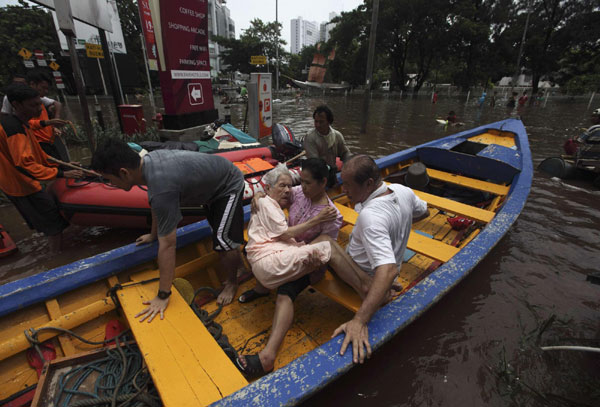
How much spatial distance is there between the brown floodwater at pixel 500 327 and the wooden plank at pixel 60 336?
1.69 m

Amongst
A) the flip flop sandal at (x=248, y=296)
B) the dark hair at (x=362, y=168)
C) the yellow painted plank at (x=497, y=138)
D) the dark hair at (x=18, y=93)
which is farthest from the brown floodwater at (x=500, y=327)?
the dark hair at (x=18, y=93)

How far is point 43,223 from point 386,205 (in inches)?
159

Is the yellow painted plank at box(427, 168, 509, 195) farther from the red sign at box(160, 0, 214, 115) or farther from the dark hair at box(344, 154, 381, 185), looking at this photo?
the red sign at box(160, 0, 214, 115)

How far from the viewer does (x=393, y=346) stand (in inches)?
94.6

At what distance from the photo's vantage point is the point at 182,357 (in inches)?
64.0

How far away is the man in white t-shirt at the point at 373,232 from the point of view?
1.54 m

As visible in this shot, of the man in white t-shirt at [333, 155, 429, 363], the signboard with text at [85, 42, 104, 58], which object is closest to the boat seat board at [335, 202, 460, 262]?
the man in white t-shirt at [333, 155, 429, 363]

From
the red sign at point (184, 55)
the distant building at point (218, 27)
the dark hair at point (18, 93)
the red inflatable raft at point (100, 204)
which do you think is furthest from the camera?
Answer: the distant building at point (218, 27)

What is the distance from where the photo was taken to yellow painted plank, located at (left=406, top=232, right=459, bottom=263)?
2.65 metres

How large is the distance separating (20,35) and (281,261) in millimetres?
31819

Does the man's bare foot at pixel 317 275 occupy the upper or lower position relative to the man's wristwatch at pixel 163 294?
lower

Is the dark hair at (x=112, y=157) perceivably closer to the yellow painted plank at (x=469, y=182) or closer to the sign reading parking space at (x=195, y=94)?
the yellow painted plank at (x=469, y=182)

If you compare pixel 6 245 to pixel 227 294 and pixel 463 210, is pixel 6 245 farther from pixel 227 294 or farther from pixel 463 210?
pixel 463 210

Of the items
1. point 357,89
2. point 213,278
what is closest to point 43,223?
point 213,278
